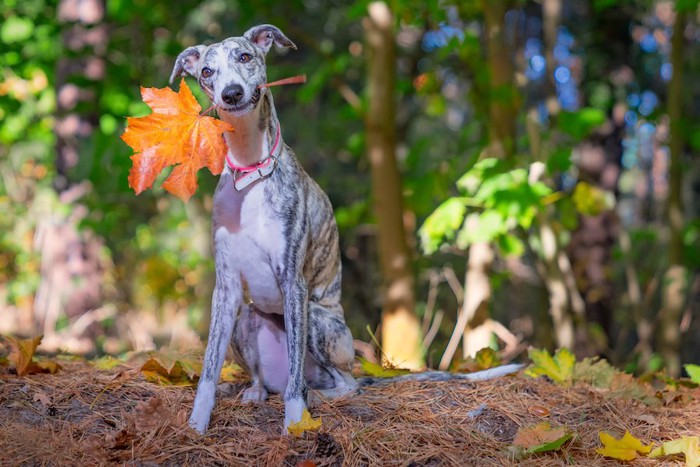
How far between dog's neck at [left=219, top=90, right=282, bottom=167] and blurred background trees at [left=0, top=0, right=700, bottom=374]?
230 centimetres

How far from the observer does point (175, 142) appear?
3.23 meters

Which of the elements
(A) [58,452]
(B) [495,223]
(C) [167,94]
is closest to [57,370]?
(A) [58,452]

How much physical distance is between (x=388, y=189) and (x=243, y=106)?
4.03m

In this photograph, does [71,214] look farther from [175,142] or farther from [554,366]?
[554,366]

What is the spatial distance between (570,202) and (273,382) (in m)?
4.40

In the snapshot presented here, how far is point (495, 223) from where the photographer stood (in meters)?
5.33

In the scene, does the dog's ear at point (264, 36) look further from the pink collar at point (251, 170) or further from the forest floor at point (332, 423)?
the forest floor at point (332, 423)

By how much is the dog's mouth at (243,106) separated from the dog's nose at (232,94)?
0.9 inches

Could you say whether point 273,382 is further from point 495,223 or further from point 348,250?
point 348,250

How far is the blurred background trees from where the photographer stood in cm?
659

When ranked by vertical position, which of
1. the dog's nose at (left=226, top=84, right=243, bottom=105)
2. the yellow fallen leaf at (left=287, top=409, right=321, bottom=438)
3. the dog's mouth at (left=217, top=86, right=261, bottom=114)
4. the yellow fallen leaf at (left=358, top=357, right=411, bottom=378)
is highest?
the dog's nose at (left=226, top=84, right=243, bottom=105)

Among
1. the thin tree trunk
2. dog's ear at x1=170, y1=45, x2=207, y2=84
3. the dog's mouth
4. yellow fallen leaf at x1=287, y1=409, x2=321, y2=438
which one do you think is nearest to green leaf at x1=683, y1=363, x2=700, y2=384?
yellow fallen leaf at x1=287, y1=409, x2=321, y2=438

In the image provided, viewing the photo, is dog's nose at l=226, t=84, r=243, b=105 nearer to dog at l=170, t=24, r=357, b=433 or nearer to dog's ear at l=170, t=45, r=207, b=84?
dog at l=170, t=24, r=357, b=433

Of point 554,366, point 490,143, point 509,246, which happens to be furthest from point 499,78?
point 554,366
